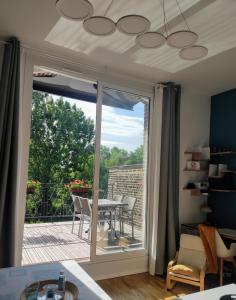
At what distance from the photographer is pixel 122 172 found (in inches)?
153

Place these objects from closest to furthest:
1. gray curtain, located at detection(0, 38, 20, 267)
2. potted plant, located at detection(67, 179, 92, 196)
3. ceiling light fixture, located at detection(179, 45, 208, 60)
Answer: ceiling light fixture, located at detection(179, 45, 208, 60), gray curtain, located at detection(0, 38, 20, 267), potted plant, located at detection(67, 179, 92, 196)

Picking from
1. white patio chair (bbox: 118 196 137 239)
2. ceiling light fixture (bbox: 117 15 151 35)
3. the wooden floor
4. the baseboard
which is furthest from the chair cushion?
ceiling light fixture (bbox: 117 15 151 35)

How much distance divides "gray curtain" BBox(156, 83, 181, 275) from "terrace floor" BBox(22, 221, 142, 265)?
0.39 meters

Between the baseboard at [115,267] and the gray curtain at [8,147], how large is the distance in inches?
41.2

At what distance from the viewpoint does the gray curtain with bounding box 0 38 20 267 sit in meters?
2.77

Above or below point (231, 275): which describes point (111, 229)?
above

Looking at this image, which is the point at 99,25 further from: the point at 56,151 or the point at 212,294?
the point at 56,151

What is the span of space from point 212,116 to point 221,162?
2.62 ft

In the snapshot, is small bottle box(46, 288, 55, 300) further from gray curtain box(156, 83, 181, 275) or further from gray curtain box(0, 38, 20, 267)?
gray curtain box(156, 83, 181, 275)

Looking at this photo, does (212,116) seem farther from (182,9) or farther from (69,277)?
(69,277)

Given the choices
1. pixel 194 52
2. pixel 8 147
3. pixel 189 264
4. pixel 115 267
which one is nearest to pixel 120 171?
pixel 115 267

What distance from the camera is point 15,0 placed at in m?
2.25

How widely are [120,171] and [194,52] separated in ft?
6.57

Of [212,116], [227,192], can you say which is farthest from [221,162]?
[212,116]
